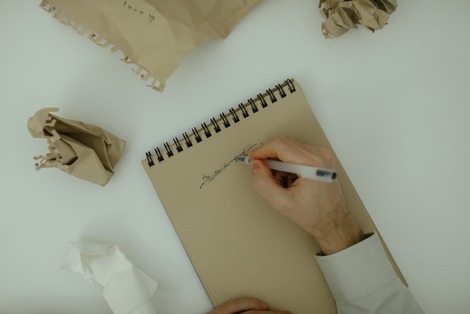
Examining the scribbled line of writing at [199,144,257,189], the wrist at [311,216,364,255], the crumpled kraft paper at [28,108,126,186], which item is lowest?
the wrist at [311,216,364,255]

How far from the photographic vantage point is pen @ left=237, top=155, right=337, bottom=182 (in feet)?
1.75

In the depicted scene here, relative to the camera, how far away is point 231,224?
65 centimetres

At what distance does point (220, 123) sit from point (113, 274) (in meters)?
0.30

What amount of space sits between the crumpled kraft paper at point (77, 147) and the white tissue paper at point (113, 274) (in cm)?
11

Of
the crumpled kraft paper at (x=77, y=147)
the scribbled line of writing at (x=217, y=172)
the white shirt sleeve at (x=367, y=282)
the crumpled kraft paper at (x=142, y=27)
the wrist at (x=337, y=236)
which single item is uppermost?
the crumpled kraft paper at (x=142, y=27)

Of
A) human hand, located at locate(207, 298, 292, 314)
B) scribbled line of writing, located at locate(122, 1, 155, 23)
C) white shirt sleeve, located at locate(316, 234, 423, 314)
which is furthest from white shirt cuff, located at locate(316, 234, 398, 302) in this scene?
scribbled line of writing, located at locate(122, 1, 155, 23)

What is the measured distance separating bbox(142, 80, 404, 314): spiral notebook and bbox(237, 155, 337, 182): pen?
48 mm

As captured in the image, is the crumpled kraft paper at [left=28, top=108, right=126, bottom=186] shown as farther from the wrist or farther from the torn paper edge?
the wrist

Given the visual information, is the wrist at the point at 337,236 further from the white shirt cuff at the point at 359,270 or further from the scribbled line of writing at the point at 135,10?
the scribbled line of writing at the point at 135,10

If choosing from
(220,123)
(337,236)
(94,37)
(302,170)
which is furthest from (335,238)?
(94,37)

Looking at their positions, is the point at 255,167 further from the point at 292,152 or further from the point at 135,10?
the point at 135,10

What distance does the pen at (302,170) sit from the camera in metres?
0.53

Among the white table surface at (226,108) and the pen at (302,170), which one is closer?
the pen at (302,170)

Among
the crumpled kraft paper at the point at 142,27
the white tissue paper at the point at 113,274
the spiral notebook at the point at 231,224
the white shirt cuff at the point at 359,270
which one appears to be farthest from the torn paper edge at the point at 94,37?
the white shirt cuff at the point at 359,270
